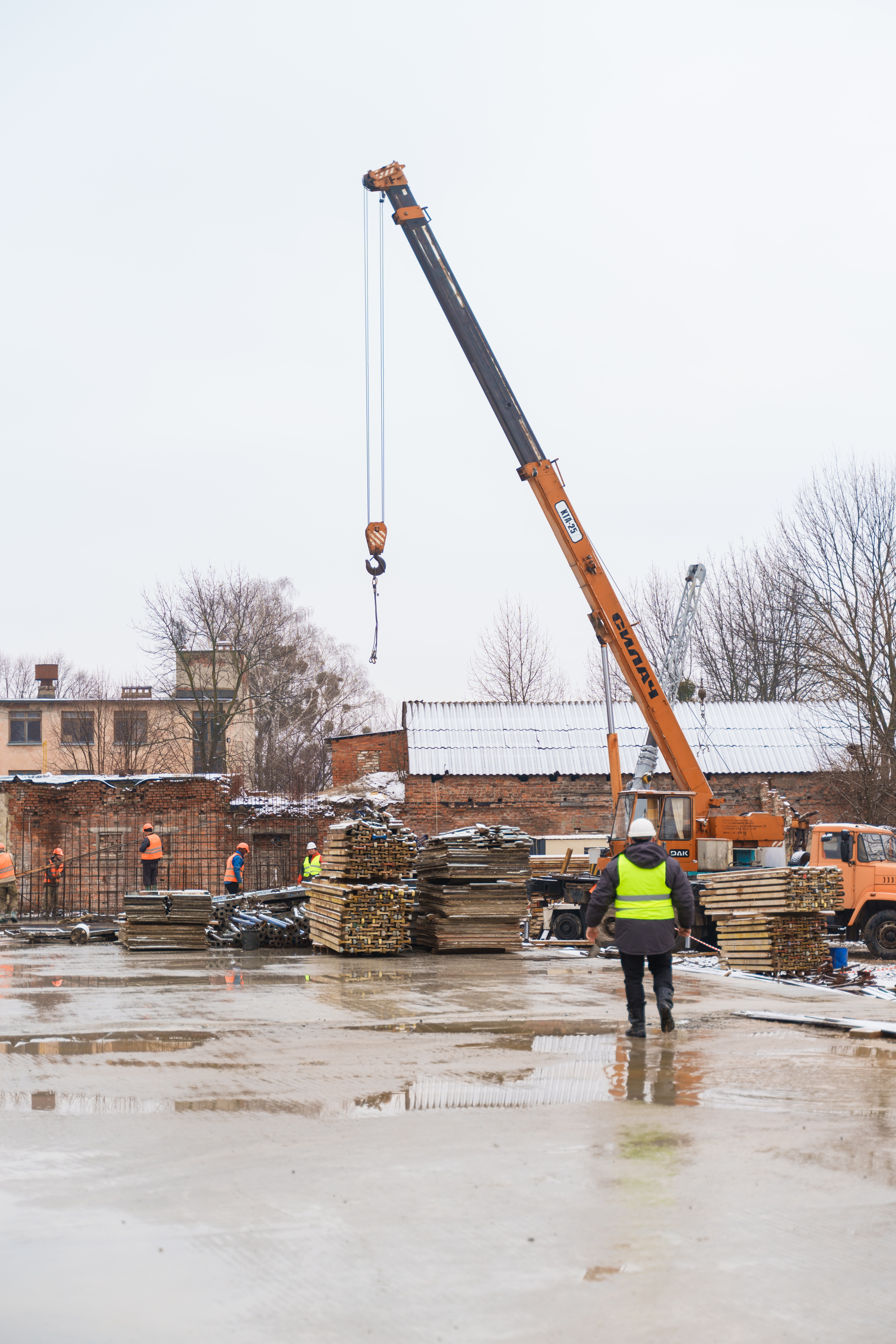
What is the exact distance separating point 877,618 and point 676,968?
1818cm

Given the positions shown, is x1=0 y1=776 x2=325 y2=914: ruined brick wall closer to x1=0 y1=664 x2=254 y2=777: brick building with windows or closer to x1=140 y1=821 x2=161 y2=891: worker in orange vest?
x1=140 y1=821 x2=161 y2=891: worker in orange vest

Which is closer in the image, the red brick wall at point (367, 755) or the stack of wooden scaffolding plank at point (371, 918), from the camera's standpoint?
the stack of wooden scaffolding plank at point (371, 918)

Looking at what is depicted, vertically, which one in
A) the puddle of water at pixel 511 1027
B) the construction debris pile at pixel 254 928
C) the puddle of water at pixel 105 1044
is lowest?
the construction debris pile at pixel 254 928

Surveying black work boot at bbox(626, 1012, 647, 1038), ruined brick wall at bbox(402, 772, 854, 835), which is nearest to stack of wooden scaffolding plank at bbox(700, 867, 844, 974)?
black work boot at bbox(626, 1012, 647, 1038)

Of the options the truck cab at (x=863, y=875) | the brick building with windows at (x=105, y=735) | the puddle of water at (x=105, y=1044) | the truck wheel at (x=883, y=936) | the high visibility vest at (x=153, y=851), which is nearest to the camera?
the puddle of water at (x=105, y=1044)

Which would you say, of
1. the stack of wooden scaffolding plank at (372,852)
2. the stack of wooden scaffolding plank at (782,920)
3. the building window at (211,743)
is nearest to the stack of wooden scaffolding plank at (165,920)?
the stack of wooden scaffolding plank at (372,852)

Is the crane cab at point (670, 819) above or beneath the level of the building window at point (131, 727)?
beneath

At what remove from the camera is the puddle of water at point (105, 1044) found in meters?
8.53

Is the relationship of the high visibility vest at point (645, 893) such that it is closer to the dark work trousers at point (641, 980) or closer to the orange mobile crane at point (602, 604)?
the dark work trousers at point (641, 980)

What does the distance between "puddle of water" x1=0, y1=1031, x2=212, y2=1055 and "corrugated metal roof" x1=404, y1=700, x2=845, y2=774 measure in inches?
988

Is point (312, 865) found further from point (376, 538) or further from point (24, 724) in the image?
point (24, 724)

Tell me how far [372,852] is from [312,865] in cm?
864

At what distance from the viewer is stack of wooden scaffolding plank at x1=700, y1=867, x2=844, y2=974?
1549 centimetres

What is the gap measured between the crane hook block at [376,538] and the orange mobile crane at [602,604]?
269 centimetres
